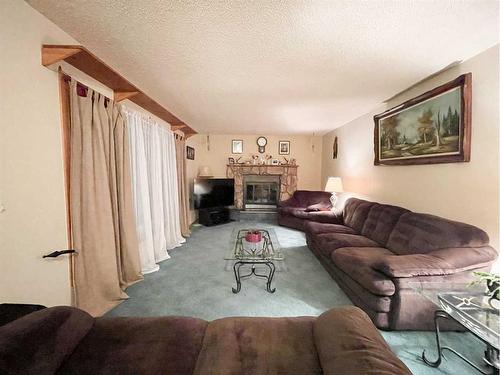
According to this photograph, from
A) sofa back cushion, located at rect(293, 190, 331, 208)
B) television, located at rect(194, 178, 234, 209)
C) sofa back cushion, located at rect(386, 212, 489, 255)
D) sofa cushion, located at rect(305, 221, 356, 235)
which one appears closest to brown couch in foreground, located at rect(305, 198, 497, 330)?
sofa back cushion, located at rect(386, 212, 489, 255)

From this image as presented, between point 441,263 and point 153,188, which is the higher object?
point 153,188

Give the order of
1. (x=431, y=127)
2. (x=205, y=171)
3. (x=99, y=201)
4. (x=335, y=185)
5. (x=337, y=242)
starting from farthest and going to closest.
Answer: (x=205, y=171)
(x=335, y=185)
(x=337, y=242)
(x=431, y=127)
(x=99, y=201)

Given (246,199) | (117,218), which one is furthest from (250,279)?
(246,199)

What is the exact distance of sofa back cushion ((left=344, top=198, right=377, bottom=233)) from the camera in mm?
3272

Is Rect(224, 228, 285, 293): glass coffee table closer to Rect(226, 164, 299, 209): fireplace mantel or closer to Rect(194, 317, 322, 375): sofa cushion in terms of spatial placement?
Rect(194, 317, 322, 375): sofa cushion

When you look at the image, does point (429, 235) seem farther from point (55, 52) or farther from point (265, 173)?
point (265, 173)

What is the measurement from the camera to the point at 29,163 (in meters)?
1.45

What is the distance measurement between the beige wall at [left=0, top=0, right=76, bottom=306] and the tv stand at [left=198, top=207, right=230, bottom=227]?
11.9ft

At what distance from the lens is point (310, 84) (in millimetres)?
2527

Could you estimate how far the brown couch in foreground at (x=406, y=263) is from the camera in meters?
1.71

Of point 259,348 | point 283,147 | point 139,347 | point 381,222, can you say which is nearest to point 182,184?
point 283,147

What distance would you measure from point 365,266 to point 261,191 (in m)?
4.46

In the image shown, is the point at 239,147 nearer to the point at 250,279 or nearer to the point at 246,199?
the point at 246,199

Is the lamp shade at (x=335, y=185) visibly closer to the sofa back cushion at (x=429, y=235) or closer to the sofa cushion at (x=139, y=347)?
the sofa back cushion at (x=429, y=235)
